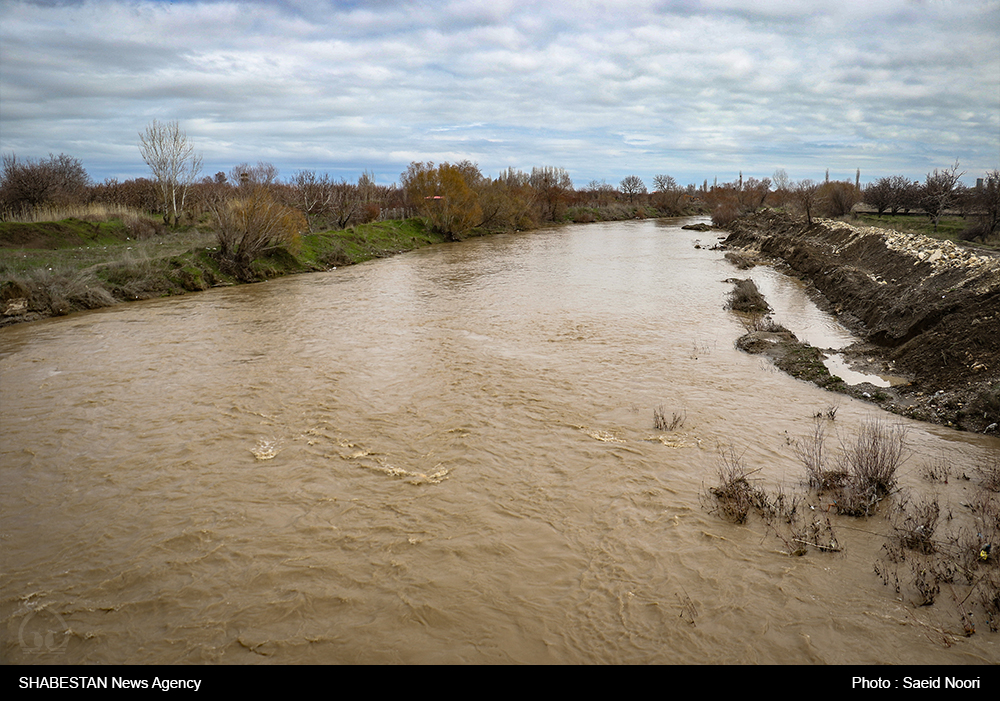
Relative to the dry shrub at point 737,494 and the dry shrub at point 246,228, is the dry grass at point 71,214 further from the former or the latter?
the dry shrub at point 737,494

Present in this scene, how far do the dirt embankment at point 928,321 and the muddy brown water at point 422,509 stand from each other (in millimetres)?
917

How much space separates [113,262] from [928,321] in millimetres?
27268

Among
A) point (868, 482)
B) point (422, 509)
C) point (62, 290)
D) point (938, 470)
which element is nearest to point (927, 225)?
point (938, 470)

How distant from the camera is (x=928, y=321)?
12.6 metres

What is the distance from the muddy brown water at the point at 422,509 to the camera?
16.6 ft

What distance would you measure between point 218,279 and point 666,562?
81.6 ft

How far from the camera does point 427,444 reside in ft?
30.0

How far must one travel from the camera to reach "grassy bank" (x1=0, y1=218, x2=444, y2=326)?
18688mm

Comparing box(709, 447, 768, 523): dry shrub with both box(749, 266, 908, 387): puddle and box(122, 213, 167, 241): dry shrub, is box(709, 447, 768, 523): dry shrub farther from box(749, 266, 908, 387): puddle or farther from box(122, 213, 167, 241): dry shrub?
box(122, 213, 167, 241): dry shrub

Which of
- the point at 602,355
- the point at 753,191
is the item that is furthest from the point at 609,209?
the point at 602,355

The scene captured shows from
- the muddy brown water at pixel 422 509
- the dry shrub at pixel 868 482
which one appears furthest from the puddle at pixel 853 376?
the dry shrub at pixel 868 482

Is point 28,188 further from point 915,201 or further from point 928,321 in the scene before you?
point 915,201
